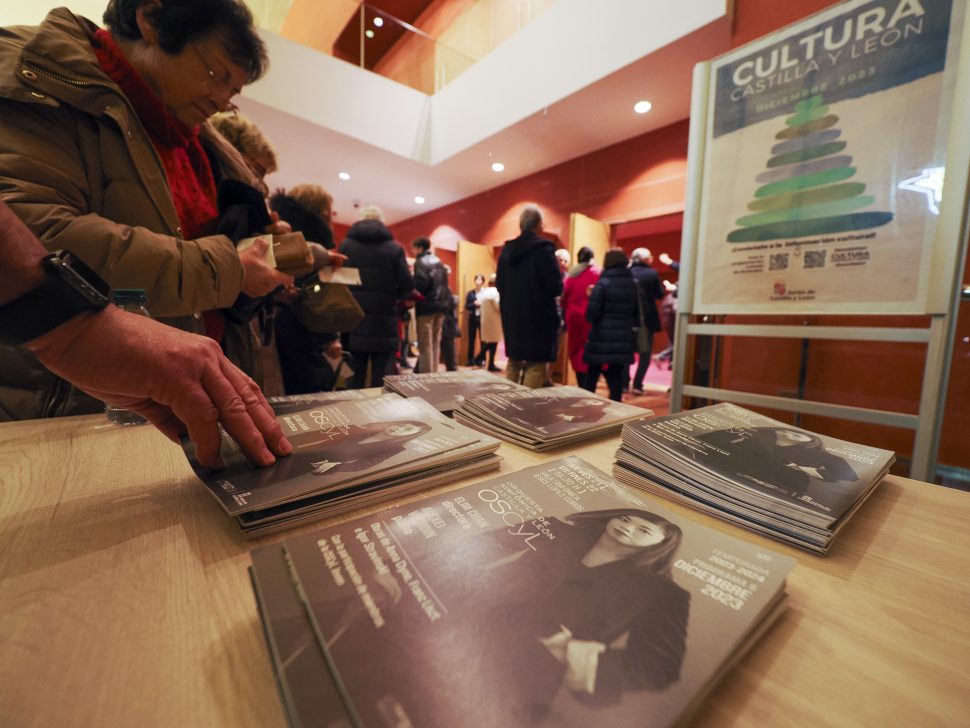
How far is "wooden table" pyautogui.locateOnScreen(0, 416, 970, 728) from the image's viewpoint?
0.20 metres

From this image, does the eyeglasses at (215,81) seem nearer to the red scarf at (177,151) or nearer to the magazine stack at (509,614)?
the red scarf at (177,151)

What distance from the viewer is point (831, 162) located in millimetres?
1063

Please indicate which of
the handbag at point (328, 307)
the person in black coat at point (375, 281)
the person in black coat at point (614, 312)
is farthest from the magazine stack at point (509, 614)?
the person in black coat at point (614, 312)

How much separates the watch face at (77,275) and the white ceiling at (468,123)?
133 inches

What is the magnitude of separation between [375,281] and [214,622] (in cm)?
238

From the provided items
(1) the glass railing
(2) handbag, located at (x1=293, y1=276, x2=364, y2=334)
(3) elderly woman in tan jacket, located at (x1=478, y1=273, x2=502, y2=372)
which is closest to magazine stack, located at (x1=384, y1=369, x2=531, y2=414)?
(2) handbag, located at (x1=293, y1=276, x2=364, y2=334)

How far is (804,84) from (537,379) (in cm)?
211

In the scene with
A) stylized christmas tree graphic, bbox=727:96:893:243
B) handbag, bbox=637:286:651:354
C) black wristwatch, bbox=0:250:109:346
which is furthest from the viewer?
handbag, bbox=637:286:651:354

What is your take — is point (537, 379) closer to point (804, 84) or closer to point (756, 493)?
point (804, 84)

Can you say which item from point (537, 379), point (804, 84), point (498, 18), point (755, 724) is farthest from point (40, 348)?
point (498, 18)

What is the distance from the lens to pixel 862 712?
208 millimetres

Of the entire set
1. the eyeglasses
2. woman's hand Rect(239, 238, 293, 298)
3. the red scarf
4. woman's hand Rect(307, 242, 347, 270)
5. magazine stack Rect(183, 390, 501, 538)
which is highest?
the eyeglasses

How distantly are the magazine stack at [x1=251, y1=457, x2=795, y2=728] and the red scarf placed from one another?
95 centimetres

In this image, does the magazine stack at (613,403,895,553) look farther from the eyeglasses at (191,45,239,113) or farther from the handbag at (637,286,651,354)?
the handbag at (637,286,651,354)
